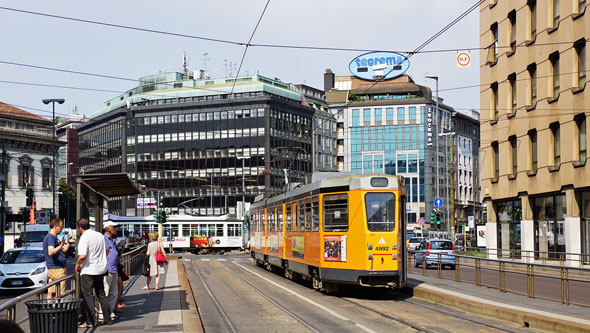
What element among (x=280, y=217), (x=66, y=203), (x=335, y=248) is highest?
(x=66, y=203)

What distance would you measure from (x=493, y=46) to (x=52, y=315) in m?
38.0

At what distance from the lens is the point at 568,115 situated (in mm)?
35719

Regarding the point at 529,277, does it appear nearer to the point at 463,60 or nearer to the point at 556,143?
the point at 556,143

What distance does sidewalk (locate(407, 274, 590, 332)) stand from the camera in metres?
13.6

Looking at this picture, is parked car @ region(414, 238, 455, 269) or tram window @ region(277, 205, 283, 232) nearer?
parked car @ region(414, 238, 455, 269)

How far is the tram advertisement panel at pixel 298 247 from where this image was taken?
23266mm

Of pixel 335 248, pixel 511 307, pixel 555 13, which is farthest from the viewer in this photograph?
pixel 555 13

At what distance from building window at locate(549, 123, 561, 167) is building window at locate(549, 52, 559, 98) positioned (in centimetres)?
142

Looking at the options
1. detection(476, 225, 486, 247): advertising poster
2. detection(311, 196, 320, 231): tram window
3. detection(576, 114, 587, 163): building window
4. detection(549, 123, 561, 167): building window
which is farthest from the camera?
detection(476, 225, 486, 247): advertising poster

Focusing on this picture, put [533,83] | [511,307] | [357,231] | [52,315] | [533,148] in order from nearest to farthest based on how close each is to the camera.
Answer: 1. [52,315]
2. [511,307]
3. [357,231]
4. [533,83]
5. [533,148]

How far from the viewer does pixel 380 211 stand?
1998 cm

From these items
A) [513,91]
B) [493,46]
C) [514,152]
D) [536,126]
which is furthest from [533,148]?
[493,46]

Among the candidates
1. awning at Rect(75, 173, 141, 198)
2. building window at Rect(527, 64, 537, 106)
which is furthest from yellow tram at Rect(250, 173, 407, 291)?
building window at Rect(527, 64, 537, 106)

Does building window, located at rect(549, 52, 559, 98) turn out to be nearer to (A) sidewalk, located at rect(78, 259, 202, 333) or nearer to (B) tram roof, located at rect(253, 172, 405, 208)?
(B) tram roof, located at rect(253, 172, 405, 208)
